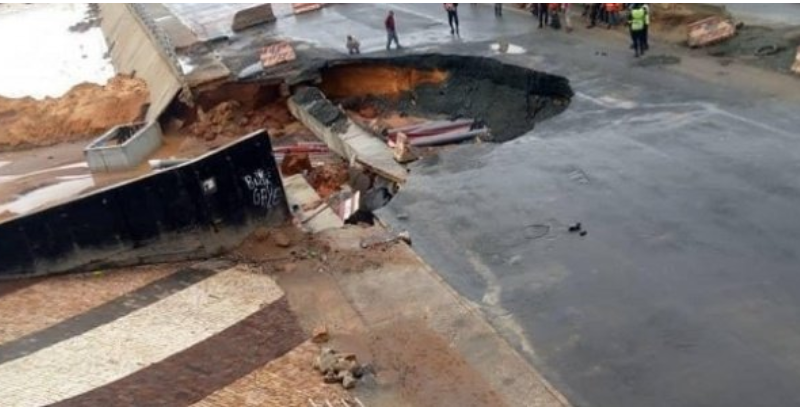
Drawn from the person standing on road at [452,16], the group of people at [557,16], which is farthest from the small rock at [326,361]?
the person standing on road at [452,16]

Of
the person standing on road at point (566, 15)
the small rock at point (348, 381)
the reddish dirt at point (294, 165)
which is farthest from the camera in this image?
the person standing on road at point (566, 15)

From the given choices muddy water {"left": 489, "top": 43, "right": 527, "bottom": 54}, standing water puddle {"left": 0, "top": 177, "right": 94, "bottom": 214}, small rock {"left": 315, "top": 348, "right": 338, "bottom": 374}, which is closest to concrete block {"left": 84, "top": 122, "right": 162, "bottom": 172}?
standing water puddle {"left": 0, "top": 177, "right": 94, "bottom": 214}

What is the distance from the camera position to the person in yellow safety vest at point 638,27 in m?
21.2

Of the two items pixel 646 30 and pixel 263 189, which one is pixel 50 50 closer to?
pixel 263 189

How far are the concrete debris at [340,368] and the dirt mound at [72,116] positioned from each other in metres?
17.9

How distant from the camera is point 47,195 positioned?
21.4 m

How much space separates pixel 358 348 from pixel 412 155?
726 centimetres

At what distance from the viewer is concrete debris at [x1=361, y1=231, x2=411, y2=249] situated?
1445 centimetres

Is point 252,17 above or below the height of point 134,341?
above

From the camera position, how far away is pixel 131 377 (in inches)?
440

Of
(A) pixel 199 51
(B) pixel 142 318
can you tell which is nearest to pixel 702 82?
(B) pixel 142 318

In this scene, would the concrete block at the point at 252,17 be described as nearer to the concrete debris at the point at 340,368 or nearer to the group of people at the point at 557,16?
the group of people at the point at 557,16

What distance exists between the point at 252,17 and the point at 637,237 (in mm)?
23367

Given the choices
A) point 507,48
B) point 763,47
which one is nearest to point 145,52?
point 507,48
